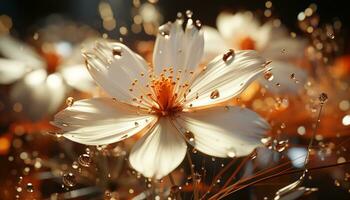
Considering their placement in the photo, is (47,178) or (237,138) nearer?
(237,138)

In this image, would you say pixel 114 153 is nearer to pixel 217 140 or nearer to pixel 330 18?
pixel 217 140

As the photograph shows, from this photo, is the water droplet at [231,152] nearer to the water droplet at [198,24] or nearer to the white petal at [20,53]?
the water droplet at [198,24]

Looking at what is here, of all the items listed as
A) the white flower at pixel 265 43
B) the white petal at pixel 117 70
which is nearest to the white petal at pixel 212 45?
the white flower at pixel 265 43

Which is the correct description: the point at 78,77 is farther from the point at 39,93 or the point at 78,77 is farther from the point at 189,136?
the point at 189,136

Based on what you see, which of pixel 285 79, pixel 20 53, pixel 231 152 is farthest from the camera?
pixel 20 53

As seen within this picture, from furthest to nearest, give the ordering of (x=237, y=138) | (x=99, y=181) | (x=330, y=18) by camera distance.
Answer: (x=330, y=18) < (x=99, y=181) < (x=237, y=138)

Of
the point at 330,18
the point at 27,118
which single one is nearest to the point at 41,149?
the point at 27,118

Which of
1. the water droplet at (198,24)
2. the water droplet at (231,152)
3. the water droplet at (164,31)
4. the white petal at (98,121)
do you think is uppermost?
the water droplet at (198,24)

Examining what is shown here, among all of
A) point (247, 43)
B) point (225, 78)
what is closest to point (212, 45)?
point (247, 43)
